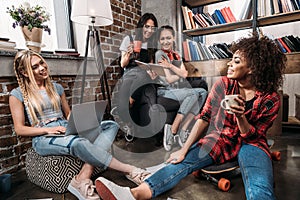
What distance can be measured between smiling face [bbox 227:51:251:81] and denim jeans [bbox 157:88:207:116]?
2.30 ft

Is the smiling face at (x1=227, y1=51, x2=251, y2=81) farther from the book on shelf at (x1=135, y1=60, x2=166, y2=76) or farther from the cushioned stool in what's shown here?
the cushioned stool

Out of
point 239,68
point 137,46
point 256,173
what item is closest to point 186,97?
point 137,46

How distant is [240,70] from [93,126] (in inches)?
36.0

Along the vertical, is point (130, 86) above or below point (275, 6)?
below

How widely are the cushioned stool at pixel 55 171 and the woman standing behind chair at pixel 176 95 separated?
0.83 m

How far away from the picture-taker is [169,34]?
78.0 inches

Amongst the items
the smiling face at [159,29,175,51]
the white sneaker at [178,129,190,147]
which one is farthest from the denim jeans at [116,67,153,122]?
the white sneaker at [178,129,190,147]

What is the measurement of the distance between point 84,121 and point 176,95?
925 mm

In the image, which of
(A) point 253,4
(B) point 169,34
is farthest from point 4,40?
(A) point 253,4

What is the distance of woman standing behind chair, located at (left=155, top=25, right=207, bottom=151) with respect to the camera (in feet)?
5.75

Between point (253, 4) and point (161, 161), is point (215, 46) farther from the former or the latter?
point (161, 161)

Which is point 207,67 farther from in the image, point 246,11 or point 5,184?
point 5,184

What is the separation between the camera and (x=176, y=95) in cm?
183

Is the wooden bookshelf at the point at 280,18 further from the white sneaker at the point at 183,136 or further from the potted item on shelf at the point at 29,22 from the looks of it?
the potted item on shelf at the point at 29,22
